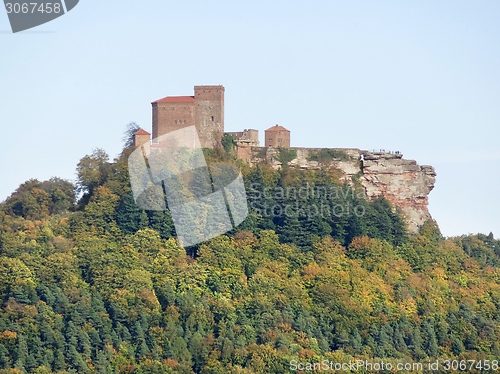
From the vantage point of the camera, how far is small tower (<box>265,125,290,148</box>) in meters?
65.0

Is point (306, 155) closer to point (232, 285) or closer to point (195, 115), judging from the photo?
point (195, 115)

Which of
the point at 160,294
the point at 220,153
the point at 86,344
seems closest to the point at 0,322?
the point at 86,344

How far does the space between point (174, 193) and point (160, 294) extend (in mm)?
7376

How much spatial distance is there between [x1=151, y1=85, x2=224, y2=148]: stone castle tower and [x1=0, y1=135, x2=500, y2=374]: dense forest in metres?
1.51

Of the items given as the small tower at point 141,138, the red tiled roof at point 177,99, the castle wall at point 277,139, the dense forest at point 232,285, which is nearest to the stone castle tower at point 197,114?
the red tiled roof at point 177,99

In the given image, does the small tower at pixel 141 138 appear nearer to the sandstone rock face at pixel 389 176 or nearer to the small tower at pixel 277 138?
the small tower at pixel 277 138

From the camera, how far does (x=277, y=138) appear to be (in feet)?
213

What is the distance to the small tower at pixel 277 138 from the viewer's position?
65000 millimetres

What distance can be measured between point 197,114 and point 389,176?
14661mm

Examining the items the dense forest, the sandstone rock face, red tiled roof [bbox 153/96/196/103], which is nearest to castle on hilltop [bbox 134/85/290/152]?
red tiled roof [bbox 153/96/196/103]

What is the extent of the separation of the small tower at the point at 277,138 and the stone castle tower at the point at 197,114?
495 cm

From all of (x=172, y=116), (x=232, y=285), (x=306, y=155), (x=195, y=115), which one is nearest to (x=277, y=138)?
(x=306, y=155)

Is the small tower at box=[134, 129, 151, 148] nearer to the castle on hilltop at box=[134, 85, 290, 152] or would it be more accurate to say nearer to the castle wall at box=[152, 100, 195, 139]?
the castle on hilltop at box=[134, 85, 290, 152]

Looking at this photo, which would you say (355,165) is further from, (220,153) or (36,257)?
(36,257)
